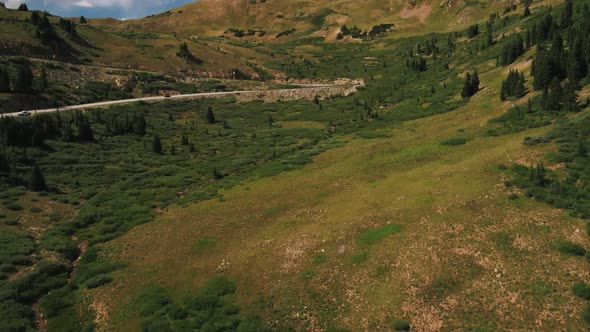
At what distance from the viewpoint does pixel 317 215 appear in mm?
38625

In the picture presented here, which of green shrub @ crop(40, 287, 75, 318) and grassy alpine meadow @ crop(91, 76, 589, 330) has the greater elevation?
grassy alpine meadow @ crop(91, 76, 589, 330)

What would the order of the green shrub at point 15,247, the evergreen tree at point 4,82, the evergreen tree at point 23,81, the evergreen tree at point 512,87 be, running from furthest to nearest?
the evergreen tree at point 23,81
the evergreen tree at point 4,82
the evergreen tree at point 512,87
the green shrub at point 15,247

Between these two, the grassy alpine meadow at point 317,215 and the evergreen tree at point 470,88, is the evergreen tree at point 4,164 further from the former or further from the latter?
the evergreen tree at point 470,88

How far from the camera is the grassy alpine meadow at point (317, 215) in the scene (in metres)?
25.6

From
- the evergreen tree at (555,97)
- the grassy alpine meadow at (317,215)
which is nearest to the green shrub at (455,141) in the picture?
the grassy alpine meadow at (317,215)

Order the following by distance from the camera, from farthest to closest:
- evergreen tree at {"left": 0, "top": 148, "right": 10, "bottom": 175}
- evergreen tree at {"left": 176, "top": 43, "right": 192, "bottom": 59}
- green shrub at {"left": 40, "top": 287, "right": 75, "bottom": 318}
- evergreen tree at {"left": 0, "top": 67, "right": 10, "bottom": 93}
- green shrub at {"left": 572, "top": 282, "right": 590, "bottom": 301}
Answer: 1. evergreen tree at {"left": 176, "top": 43, "right": 192, "bottom": 59}
2. evergreen tree at {"left": 0, "top": 67, "right": 10, "bottom": 93}
3. evergreen tree at {"left": 0, "top": 148, "right": 10, "bottom": 175}
4. green shrub at {"left": 40, "top": 287, "right": 75, "bottom": 318}
5. green shrub at {"left": 572, "top": 282, "right": 590, "bottom": 301}

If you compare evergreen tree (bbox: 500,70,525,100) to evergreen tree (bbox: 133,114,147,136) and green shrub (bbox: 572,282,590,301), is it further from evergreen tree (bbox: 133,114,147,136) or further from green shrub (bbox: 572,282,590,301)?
evergreen tree (bbox: 133,114,147,136)

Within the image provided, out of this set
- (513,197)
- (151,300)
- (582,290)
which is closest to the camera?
(582,290)

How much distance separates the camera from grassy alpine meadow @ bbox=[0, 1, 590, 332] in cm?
2559

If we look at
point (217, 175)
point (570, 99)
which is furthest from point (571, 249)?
point (217, 175)

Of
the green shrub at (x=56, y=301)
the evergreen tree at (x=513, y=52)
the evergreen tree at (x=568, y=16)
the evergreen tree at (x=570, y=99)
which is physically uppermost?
the evergreen tree at (x=568, y=16)

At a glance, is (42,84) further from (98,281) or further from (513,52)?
(513,52)

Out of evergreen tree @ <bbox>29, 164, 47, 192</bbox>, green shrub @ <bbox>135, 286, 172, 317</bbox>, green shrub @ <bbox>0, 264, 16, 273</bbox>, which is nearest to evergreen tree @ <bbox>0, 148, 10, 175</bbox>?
evergreen tree @ <bbox>29, 164, 47, 192</bbox>

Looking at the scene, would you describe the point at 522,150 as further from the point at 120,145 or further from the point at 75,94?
the point at 75,94
